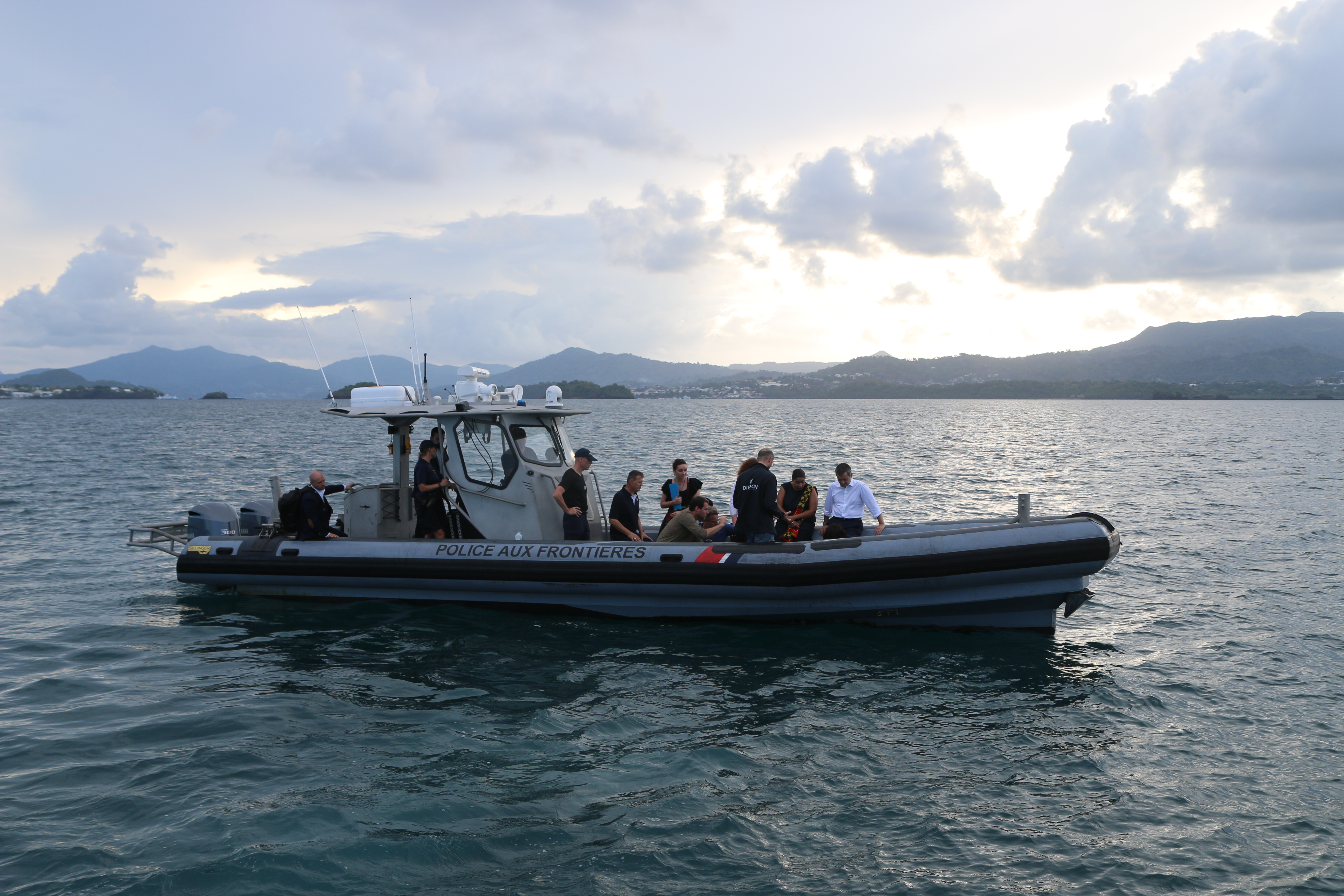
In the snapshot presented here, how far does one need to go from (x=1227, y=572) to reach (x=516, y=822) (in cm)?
1244

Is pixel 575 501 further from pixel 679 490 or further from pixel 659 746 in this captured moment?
pixel 659 746

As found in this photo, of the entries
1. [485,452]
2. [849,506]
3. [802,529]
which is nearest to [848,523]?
[849,506]

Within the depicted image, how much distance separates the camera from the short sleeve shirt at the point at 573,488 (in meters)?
9.35

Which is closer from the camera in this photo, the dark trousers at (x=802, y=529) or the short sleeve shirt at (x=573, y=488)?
the short sleeve shirt at (x=573, y=488)

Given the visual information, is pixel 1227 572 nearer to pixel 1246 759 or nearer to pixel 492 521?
pixel 1246 759

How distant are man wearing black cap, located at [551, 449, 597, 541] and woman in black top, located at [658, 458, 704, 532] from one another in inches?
37.7

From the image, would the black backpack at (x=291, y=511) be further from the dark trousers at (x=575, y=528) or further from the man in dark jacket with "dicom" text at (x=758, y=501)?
the man in dark jacket with "dicom" text at (x=758, y=501)

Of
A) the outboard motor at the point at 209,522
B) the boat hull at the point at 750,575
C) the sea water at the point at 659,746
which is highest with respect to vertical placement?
the outboard motor at the point at 209,522

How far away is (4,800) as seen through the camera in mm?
5371

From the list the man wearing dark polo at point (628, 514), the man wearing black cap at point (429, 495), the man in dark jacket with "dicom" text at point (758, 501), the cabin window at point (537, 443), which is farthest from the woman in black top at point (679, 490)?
the man wearing black cap at point (429, 495)

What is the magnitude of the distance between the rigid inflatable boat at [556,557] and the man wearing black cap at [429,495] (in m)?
0.20

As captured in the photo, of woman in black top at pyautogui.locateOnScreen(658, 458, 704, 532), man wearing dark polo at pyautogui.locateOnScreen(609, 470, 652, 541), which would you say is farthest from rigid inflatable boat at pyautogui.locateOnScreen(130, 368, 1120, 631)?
woman in black top at pyautogui.locateOnScreen(658, 458, 704, 532)

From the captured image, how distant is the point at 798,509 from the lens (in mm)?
10000

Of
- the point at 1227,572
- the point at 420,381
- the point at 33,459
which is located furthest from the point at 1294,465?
the point at 33,459
